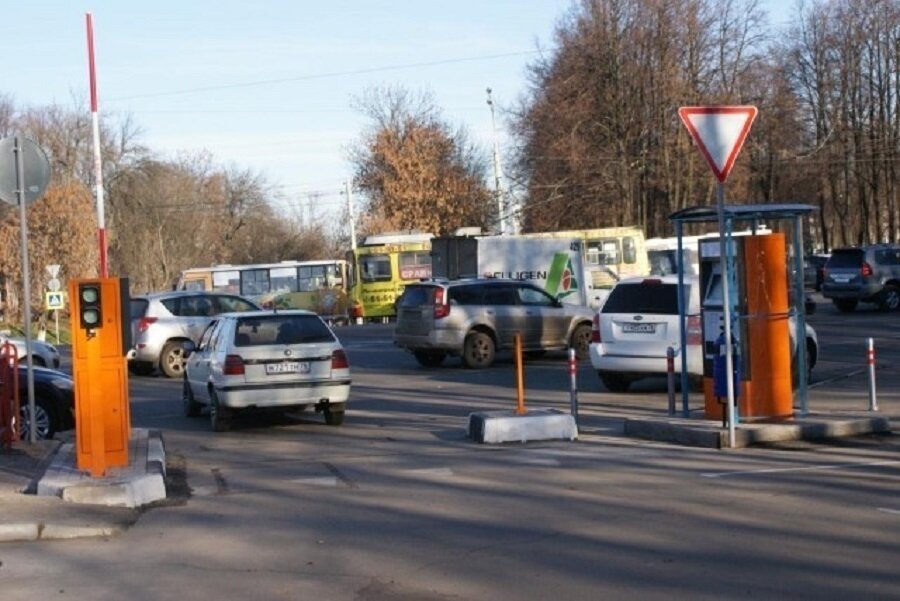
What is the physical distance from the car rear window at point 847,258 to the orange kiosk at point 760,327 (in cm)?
2641

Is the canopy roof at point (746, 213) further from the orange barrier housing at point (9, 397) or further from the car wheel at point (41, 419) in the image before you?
the car wheel at point (41, 419)

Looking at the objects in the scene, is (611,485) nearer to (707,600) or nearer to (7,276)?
(707,600)

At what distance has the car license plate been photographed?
17000mm

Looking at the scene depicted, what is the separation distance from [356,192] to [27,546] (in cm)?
6762

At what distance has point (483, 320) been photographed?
86.9 feet

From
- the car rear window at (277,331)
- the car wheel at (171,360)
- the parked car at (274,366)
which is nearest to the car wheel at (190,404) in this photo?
the parked car at (274,366)

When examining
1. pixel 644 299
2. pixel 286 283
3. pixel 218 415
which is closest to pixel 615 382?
pixel 644 299

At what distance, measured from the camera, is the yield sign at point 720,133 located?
13.1 metres

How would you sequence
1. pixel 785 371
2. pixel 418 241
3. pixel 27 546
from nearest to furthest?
pixel 27 546
pixel 785 371
pixel 418 241

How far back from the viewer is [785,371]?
1496cm

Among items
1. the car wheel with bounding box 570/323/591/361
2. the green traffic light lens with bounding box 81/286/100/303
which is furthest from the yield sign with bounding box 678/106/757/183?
the car wheel with bounding box 570/323/591/361

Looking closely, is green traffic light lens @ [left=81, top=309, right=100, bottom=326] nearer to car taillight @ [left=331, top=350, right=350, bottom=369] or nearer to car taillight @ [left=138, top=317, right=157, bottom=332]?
car taillight @ [left=331, top=350, right=350, bottom=369]

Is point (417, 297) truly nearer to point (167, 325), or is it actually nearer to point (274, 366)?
point (167, 325)

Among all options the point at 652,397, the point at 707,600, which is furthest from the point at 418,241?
the point at 707,600
